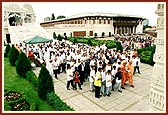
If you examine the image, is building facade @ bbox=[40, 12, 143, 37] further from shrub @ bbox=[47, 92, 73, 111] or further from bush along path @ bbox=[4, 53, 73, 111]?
shrub @ bbox=[47, 92, 73, 111]

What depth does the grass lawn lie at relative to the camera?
29.2 ft

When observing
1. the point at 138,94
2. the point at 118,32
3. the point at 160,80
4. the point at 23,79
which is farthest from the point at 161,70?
the point at 118,32

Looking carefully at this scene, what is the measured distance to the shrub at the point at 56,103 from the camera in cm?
770

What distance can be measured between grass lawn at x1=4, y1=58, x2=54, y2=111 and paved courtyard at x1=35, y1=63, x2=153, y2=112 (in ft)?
3.38

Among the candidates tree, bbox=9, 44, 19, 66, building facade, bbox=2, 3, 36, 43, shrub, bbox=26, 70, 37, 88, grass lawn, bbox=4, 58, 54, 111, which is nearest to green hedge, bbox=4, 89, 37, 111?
grass lawn, bbox=4, 58, 54, 111

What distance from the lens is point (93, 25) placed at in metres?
43.6

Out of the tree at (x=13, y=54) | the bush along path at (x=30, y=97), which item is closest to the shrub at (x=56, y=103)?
the bush along path at (x=30, y=97)

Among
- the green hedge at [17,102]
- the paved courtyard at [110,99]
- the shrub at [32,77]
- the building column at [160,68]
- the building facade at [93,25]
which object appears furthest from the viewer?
the building facade at [93,25]

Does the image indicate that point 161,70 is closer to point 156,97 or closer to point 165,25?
point 156,97

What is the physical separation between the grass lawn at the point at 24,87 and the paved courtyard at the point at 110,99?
1.03 meters

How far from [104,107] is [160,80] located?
362cm

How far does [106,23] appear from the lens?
46281 millimetres

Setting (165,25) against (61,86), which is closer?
(165,25)

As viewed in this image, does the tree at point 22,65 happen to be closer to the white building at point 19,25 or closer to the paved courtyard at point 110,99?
the paved courtyard at point 110,99
